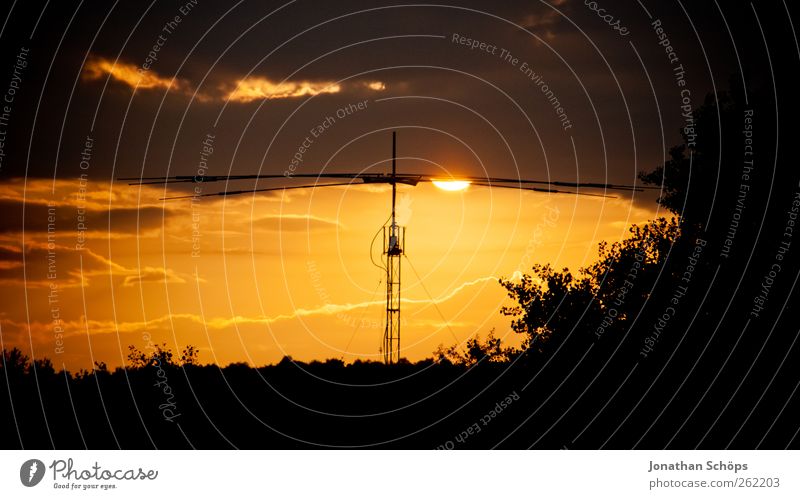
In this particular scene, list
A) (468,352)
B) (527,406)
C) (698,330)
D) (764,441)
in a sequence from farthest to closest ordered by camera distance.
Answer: (468,352) < (698,330) < (527,406) < (764,441)

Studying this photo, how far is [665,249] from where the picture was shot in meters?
50.8

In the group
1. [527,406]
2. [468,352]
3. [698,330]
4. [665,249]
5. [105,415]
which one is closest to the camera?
[105,415]

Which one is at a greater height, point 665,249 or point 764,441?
point 665,249

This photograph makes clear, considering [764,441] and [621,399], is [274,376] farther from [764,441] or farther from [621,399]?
[764,441]

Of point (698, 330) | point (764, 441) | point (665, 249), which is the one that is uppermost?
point (665, 249)

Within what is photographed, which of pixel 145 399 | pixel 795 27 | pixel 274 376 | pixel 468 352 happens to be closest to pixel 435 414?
pixel 274 376

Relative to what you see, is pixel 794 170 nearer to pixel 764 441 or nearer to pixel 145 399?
pixel 764 441

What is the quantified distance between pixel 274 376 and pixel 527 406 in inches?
366

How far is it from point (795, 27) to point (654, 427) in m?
16.0

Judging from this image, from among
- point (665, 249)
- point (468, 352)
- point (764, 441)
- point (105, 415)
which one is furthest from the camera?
point (468, 352)

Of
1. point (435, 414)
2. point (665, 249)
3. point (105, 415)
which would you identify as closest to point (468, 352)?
point (665, 249)
